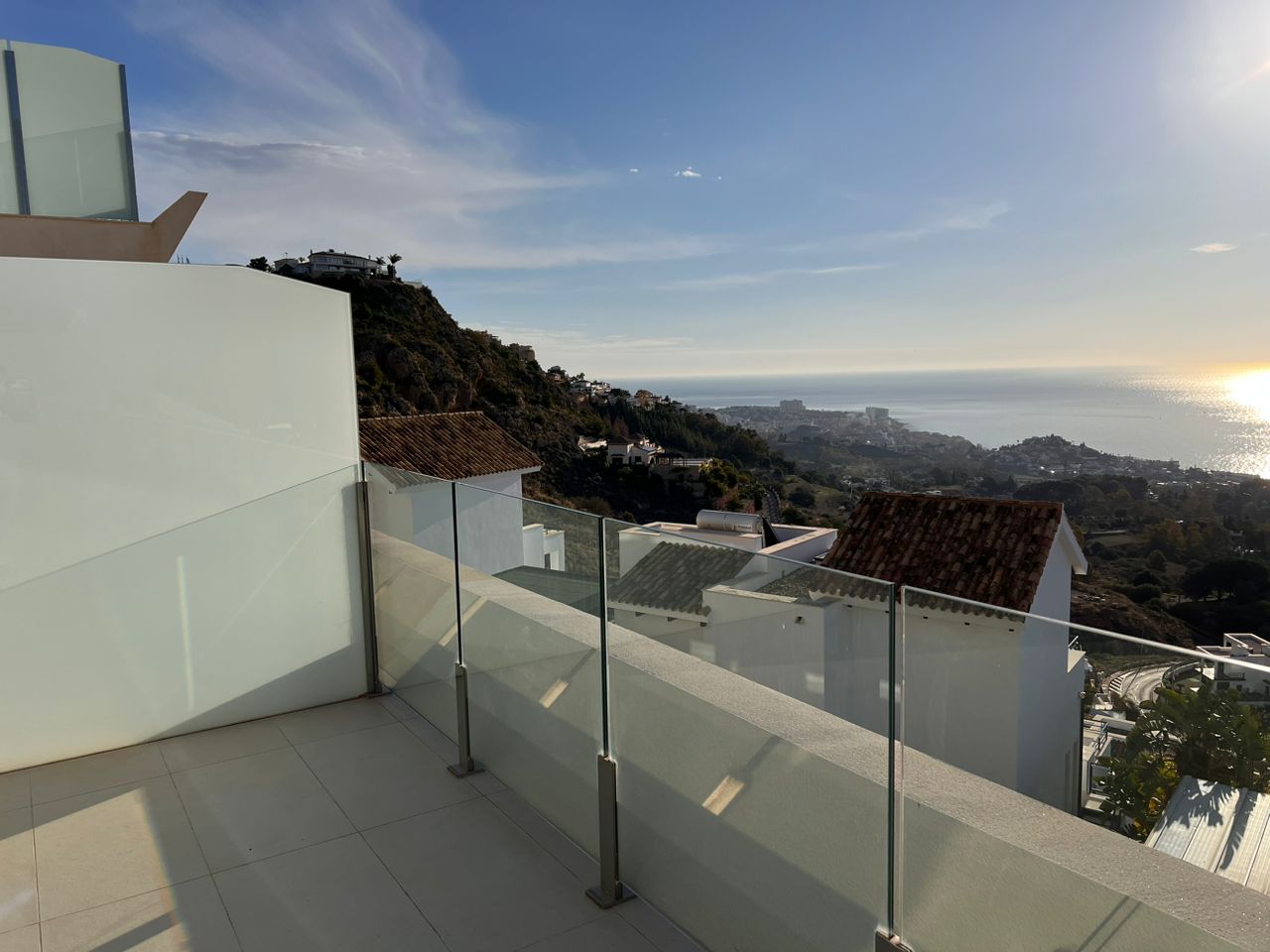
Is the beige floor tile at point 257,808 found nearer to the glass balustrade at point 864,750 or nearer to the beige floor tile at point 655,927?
the glass balustrade at point 864,750

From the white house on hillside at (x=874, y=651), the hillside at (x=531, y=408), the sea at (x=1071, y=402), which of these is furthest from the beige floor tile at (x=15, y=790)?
the sea at (x=1071, y=402)

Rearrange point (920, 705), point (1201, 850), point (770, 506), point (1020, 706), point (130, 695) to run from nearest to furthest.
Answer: point (1201, 850) < point (1020, 706) < point (920, 705) < point (130, 695) < point (770, 506)

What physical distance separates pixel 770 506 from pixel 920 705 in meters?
33.9

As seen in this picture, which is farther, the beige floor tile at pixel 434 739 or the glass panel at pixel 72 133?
the glass panel at pixel 72 133

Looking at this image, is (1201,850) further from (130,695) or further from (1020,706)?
(130,695)

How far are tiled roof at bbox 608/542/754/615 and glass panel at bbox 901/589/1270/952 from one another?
598mm

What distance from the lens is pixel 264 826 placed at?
3506 millimetres

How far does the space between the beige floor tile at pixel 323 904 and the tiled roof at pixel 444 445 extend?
14.0 metres

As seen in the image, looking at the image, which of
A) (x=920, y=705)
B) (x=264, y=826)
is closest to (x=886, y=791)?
(x=920, y=705)

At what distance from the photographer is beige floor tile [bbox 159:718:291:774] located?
13.7 feet

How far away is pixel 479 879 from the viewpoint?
3100mm

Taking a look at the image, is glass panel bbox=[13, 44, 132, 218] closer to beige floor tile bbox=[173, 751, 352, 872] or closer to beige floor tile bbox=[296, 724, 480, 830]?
beige floor tile bbox=[173, 751, 352, 872]

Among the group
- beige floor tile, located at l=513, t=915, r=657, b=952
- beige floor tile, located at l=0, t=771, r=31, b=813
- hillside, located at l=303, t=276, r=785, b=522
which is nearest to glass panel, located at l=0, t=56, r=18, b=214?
beige floor tile, located at l=0, t=771, r=31, b=813

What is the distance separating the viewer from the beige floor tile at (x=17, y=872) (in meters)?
2.91
